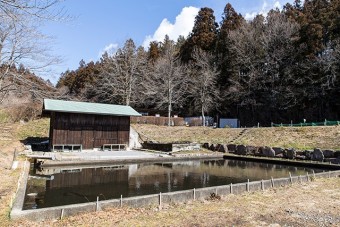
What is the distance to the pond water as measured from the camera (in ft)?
32.5

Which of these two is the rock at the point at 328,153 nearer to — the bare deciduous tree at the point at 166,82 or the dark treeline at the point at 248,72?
the dark treeline at the point at 248,72

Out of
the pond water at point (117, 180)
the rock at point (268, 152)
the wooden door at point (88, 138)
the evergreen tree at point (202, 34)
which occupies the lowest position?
the pond water at point (117, 180)

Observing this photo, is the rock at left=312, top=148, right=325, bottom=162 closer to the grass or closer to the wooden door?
the wooden door

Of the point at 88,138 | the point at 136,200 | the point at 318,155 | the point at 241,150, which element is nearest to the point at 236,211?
the point at 136,200

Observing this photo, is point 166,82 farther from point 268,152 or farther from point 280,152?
point 280,152

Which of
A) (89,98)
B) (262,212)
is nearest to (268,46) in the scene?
(89,98)

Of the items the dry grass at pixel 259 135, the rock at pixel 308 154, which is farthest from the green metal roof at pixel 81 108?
the rock at pixel 308 154

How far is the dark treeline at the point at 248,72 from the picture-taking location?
33.3m

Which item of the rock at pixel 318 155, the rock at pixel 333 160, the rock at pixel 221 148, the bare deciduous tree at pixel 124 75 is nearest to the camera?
the rock at pixel 333 160

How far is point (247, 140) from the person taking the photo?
26.1 metres

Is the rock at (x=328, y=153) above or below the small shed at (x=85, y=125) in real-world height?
below

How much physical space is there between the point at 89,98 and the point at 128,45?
11.9 meters

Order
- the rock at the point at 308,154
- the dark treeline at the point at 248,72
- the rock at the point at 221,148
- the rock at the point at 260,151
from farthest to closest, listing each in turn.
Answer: the dark treeline at the point at 248,72
the rock at the point at 221,148
the rock at the point at 260,151
the rock at the point at 308,154

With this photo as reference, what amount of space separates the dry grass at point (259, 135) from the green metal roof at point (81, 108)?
18.9 ft
